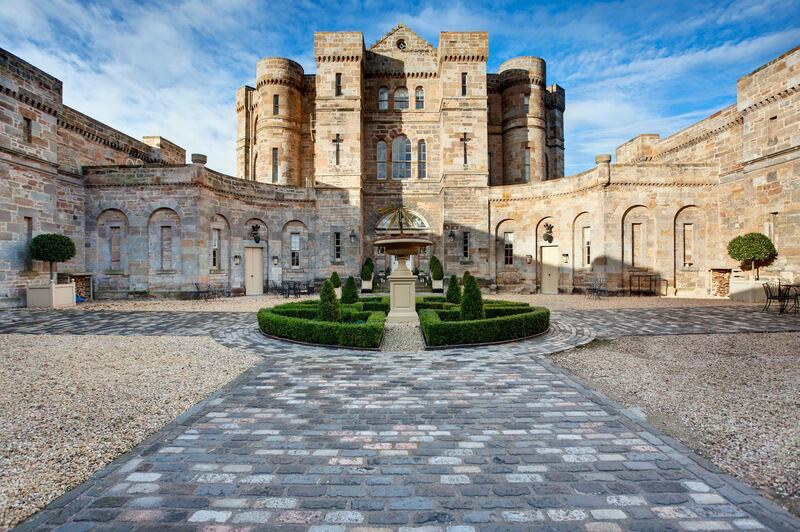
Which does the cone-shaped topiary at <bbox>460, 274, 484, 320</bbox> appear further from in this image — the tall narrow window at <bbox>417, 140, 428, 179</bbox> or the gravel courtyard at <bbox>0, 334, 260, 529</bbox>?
the tall narrow window at <bbox>417, 140, 428, 179</bbox>

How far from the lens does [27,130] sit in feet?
56.3

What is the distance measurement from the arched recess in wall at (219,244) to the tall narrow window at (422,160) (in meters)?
13.2

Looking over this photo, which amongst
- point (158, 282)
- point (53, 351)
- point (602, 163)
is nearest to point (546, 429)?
point (53, 351)

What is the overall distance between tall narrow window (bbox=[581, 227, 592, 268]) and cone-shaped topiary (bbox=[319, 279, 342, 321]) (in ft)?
55.3

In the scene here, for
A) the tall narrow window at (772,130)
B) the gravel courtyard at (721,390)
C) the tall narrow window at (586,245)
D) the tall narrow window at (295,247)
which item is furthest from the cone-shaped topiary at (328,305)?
the tall narrow window at (772,130)

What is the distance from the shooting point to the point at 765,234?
57.9ft

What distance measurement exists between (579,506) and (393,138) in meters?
26.8

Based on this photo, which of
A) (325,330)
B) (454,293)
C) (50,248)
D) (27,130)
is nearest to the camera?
(325,330)

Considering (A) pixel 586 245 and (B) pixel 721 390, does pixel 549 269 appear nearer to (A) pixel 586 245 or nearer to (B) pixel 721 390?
(A) pixel 586 245

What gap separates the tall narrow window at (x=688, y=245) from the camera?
20.7 m

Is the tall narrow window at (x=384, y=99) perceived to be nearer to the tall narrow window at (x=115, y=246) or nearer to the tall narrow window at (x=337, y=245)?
the tall narrow window at (x=337, y=245)

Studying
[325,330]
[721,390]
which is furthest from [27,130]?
[721,390]

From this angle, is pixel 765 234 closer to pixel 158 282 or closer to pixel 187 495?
pixel 187 495

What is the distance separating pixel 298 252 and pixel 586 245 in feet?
56.9
